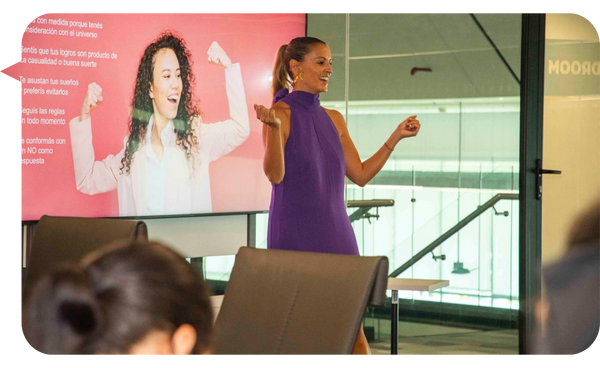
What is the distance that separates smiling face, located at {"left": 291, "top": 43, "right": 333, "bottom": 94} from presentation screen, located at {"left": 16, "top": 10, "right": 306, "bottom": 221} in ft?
4.17

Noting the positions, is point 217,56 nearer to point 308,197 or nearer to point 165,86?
point 165,86

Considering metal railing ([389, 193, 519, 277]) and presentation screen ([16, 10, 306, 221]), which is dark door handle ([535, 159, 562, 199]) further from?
presentation screen ([16, 10, 306, 221])

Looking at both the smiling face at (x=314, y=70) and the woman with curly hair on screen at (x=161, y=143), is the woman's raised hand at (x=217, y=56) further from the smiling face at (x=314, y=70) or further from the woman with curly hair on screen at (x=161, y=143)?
the smiling face at (x=314, y=70)

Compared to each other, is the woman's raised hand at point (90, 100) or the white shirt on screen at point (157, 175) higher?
the woman's raised hand at point (90, 100)

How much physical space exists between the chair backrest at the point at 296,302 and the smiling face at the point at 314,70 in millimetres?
1119

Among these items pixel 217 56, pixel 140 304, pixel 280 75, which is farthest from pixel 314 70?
pixel 140 304

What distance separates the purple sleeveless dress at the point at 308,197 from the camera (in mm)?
2742

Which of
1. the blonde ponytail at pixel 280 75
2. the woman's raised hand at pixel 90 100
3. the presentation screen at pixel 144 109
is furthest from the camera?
the woman's raised hand at pixel 90 100

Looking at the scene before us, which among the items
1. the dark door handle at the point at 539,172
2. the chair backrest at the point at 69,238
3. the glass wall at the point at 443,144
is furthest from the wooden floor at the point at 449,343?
the chair backrest at the point at 69,238

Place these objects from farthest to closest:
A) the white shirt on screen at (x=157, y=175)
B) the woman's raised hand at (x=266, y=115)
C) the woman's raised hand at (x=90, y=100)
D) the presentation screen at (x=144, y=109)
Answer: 1. the white shirt on screen at (x=157, y=175)
2. the woman's raised hand at (x=90, y=100)
3. the presentation screen at (x=144, y=109)
4. the woman's raised hand at (x=266, y=115)

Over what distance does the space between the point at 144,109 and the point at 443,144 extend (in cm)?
167

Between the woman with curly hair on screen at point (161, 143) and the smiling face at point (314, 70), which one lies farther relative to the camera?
the woman with curly hair on screen at point (161, 143)

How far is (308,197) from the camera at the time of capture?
274 centimetres

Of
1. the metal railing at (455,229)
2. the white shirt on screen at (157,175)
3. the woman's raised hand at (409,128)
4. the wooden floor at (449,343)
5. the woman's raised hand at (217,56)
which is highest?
the woman's raised hand at (217,56)
